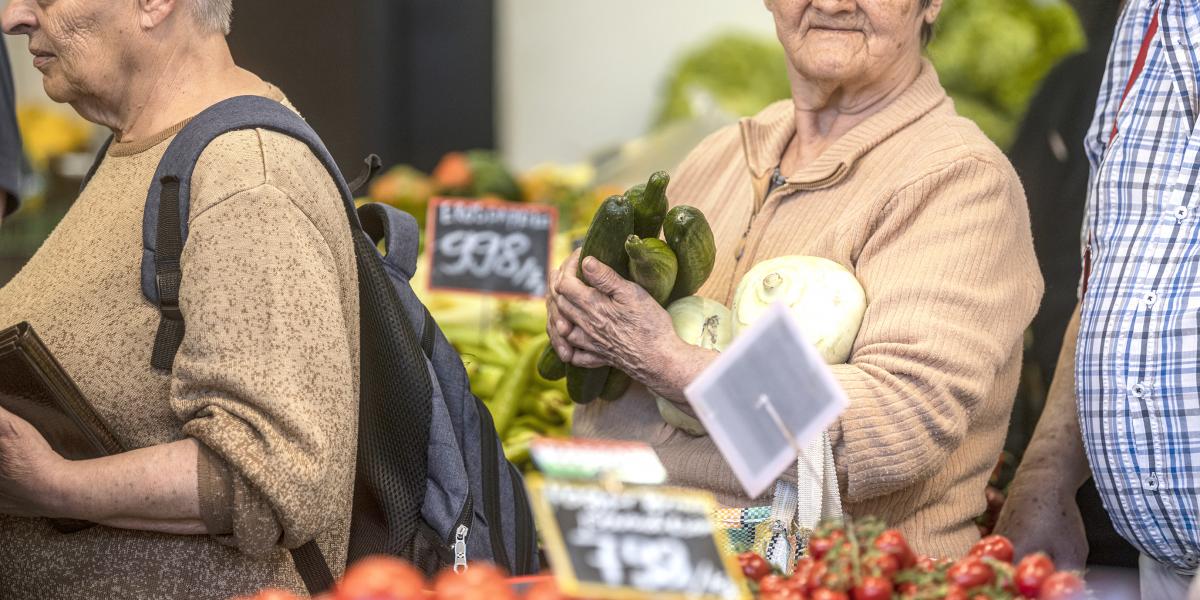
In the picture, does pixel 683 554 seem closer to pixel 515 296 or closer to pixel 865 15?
pixel 865 15

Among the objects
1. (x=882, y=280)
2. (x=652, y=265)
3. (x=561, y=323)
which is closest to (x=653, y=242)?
(x=652, y=265)

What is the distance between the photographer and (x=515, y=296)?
3.39 meters

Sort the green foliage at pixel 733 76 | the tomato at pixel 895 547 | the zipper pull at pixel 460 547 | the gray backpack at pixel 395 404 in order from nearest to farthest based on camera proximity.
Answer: the tomato at pixel 895 547, the gray backpack at pixel 395 404, the zipper pull at pixel 460 547, the green foliage at pixel 733 76

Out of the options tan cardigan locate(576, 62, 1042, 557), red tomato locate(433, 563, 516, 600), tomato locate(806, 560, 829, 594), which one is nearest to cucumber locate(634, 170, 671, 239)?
tan cardigan locate(576, 62, 1042, 557)

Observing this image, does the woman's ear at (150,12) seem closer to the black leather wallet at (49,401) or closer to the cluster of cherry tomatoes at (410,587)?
the black leather wallet at (49,401)

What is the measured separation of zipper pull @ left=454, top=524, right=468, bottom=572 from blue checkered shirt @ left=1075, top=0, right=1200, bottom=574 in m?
1.05

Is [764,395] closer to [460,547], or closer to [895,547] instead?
[895,547]

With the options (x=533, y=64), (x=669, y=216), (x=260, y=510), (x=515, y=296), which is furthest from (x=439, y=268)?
(x=533, y=64)

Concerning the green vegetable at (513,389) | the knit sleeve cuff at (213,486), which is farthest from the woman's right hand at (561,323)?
the green vegetable at (513,389)

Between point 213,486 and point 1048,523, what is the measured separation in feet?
5.08

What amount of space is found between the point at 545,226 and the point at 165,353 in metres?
1.56

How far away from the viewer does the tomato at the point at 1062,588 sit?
1.48 meters

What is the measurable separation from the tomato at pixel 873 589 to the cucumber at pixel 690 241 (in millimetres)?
736

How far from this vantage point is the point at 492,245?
3340 mm
